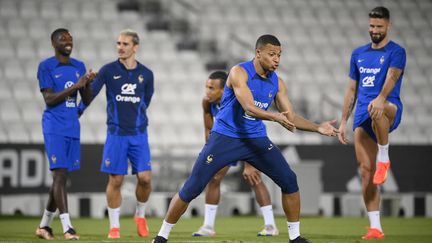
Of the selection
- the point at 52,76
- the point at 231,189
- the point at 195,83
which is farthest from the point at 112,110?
the point at 195,83

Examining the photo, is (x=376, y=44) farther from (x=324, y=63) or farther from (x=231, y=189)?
(x=324, y=63)

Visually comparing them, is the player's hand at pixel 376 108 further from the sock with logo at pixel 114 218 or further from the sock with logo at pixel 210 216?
the sock with logo at pixel 114 218

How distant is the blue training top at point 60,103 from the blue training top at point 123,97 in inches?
12.4

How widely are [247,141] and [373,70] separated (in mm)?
2538

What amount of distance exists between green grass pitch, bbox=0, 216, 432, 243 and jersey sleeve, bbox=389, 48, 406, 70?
1958mm

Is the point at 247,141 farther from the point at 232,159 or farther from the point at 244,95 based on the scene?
the point at 244,95

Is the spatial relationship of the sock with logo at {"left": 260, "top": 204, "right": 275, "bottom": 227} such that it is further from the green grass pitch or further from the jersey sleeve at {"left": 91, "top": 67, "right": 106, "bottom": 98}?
the jersey sleeve at {"left": 91, "top": 67, "right": 106, "bottom": 98}

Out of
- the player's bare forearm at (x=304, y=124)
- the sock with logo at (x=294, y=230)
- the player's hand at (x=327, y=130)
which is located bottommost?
the sock with logo at (x=294, y=230)

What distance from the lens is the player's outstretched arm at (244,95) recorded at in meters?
7.03

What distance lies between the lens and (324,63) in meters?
22.2

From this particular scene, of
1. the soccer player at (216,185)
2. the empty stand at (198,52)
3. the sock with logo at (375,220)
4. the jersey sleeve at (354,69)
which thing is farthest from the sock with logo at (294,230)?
the empty stand at (198,52)

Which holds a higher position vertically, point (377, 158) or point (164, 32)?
point (164, 32)

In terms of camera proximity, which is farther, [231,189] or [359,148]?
[231,189]

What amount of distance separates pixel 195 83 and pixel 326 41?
178 inches
